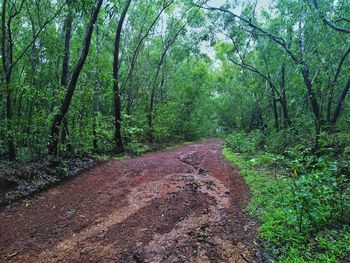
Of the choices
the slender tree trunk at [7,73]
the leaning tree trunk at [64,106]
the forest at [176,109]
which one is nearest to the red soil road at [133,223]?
the forest at [176,109]

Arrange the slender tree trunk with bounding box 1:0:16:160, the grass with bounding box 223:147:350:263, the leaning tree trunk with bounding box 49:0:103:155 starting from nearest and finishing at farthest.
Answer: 1. the grass with bounding box 223:147:350:263
2. the slender tree trunk with bounding box 1:0:16:160
3. the leaning tree trunk with bounding box 49:0:103:155

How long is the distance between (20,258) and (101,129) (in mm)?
8236

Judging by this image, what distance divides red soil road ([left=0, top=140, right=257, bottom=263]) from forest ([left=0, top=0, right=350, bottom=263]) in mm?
135

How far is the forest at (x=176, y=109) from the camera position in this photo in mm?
4301

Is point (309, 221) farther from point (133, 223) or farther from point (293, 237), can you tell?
point (133, 223)

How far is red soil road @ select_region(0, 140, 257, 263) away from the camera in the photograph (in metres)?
3.71

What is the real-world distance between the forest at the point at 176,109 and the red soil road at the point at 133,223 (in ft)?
0.44

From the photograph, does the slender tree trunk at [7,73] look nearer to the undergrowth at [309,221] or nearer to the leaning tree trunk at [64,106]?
the leaning tree trunk at [64,106]

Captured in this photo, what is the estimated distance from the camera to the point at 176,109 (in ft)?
72.4

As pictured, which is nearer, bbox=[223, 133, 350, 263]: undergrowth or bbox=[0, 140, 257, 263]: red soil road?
bbox=[223, 133, 350, 263]: undergrowth

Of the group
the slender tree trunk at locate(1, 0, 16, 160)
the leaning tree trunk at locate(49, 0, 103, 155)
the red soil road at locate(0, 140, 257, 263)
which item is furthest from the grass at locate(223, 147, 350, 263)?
the slender tree trunk at locate(1, 0, 16, 160)

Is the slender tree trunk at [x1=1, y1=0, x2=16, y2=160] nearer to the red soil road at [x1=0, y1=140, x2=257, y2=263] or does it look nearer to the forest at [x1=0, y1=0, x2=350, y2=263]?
the forest at [x1=0, y1=0, x2=350, y2=263]

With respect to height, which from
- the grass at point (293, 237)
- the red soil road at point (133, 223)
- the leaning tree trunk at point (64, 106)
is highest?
the leaning tree trunk at point (64, 106)

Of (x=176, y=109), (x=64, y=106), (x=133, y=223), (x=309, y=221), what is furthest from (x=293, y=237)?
Result: (x=176, y=109)
